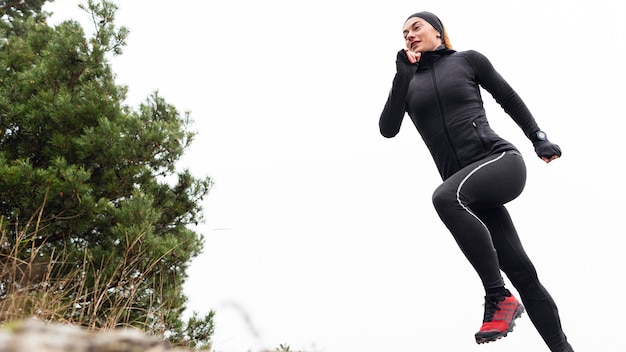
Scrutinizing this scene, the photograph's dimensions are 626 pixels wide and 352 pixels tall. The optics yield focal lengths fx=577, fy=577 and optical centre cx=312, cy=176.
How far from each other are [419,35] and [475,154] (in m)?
0.79

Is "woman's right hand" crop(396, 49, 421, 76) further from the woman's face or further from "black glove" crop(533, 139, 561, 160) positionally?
"black glove" crop(533, 139, 561, 160)

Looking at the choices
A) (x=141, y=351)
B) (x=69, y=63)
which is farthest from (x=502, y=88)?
(x=69, y=63)

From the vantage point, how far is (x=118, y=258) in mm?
5965

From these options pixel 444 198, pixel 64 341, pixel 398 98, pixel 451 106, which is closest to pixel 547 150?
pixel 451 106

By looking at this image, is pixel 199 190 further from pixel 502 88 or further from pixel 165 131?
pixel 502 88

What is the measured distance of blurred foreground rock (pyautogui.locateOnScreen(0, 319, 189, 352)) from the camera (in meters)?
0.91

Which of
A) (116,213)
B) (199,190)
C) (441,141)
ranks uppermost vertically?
(199,190)

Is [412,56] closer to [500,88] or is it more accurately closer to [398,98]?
[398,98]

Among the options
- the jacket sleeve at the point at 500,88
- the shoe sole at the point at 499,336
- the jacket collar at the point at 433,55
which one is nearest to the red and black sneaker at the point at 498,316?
the shoe sole at the point at 499,336

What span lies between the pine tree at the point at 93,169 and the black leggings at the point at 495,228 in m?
3.59

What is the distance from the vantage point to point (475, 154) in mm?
2801

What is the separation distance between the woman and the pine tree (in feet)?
10.9

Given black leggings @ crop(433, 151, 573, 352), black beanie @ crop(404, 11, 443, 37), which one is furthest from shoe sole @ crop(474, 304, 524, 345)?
black beanie @ crop(404, 11, 443, 37)

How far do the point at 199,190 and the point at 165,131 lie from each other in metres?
0.88
